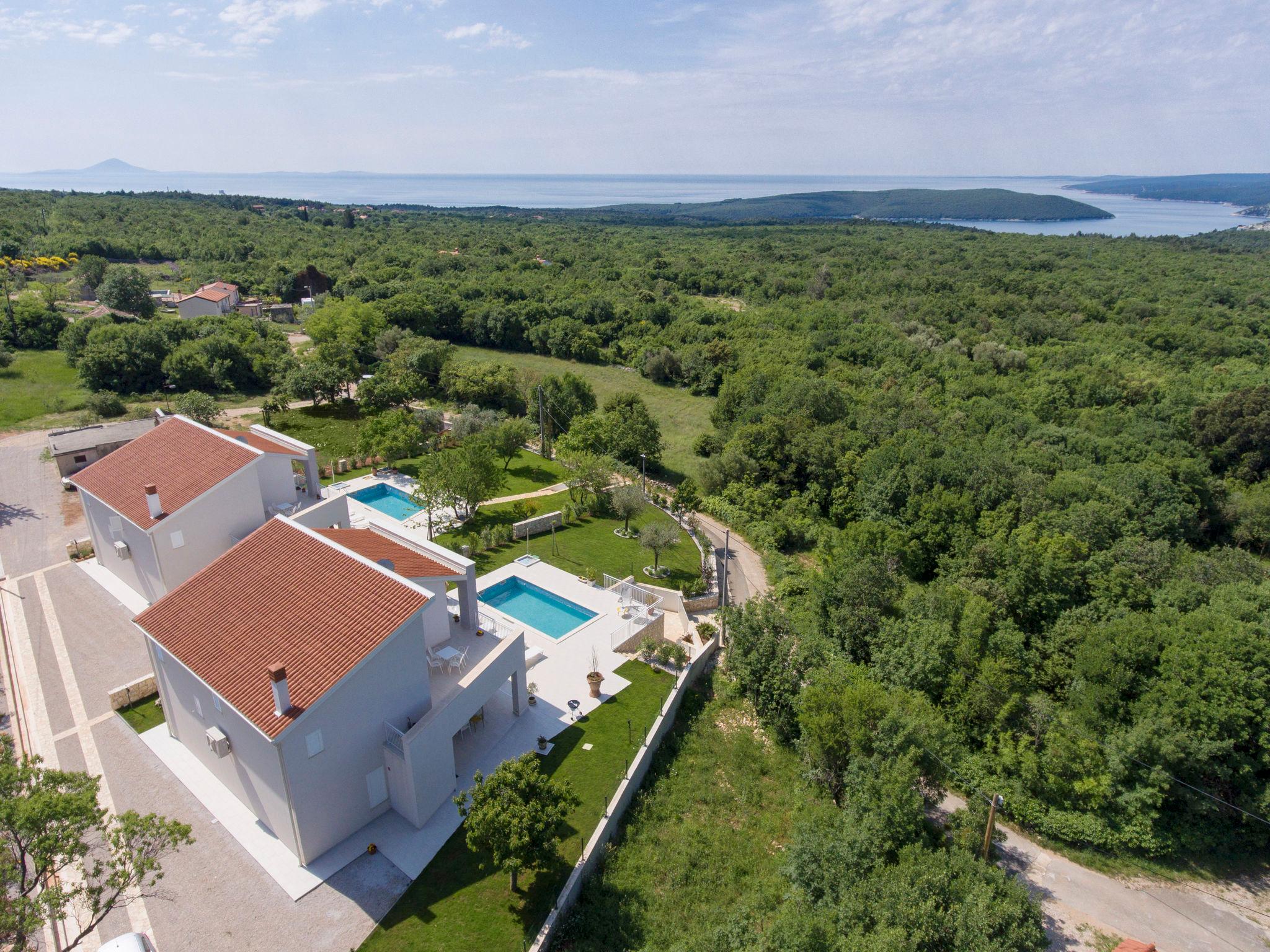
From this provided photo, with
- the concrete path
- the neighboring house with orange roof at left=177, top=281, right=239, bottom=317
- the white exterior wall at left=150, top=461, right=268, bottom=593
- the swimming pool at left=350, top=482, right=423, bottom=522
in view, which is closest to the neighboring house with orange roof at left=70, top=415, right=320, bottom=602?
the white exterior wall at left=150, top=461, right=268, bottom=593

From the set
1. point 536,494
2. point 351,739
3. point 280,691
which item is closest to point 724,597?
point 536,494

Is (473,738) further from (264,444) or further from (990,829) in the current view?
(264,444)

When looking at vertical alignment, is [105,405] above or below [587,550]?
above

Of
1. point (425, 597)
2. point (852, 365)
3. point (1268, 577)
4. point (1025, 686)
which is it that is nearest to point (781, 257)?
point (852, 365)

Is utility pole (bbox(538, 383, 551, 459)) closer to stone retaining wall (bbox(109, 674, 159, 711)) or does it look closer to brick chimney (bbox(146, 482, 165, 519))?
brick chimney (bbox(146, 482, 165, 519))

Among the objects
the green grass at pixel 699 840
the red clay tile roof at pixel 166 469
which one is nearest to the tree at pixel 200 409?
the red clay tile roof at pixel 166 469

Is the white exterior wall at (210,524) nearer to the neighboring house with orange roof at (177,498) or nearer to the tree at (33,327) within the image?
the neighboring house with orange roof at (177,498)

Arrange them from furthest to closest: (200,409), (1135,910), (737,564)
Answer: (200,409) → (737,564) → (1135,910)
